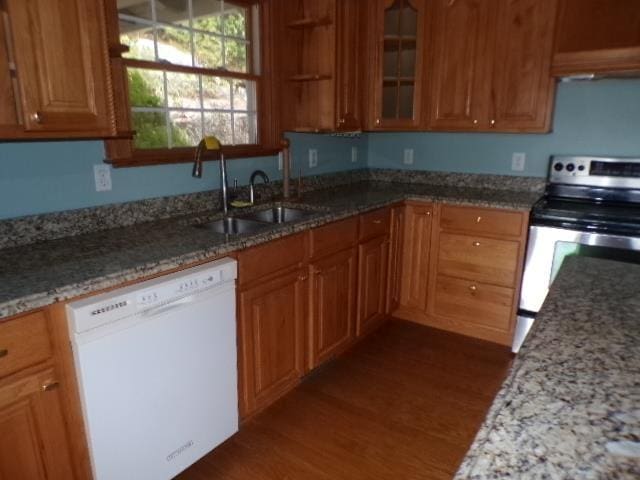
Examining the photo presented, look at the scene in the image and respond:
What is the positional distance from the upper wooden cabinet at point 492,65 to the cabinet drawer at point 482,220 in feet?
1.74

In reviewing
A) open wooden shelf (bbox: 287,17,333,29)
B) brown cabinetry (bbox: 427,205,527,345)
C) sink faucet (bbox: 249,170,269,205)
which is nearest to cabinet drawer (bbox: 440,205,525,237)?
brown cabinetry (bbox: 427,205,527,345)

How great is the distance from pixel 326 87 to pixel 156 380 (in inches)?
76.5

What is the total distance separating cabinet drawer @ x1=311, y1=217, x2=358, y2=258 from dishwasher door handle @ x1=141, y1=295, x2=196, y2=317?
772 mm

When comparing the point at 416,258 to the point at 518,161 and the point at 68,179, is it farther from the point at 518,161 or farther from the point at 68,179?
the point at 68,179

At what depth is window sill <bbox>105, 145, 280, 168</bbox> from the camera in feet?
6.73

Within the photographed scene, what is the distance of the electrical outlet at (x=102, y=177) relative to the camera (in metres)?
1.97

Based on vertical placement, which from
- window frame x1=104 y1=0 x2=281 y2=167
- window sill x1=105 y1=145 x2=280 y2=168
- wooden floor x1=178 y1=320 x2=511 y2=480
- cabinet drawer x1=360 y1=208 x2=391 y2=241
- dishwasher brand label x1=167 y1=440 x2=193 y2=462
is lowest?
wooden floor x1=178 y1=320 x2=511 y2=480

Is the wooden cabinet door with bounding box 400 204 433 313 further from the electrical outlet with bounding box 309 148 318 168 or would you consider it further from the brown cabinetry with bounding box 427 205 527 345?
the electrical outlet with bounding box 309 148 318 168

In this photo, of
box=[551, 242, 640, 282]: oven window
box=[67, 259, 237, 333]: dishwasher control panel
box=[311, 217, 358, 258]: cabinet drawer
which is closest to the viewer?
box=[67, 259, 237, 333]: dishwasher control panel

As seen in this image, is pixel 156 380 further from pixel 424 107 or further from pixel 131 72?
pixel 424 107

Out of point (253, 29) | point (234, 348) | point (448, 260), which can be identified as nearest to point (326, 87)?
point (253, 29)

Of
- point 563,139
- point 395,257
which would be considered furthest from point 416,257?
point 563,139

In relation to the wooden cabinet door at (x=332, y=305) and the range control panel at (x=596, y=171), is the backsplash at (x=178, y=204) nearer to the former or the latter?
the range control panel at (x=596, y=171)

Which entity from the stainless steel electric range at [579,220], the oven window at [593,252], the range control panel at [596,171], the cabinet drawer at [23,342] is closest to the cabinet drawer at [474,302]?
the stainless steel electric range at [579,220]
